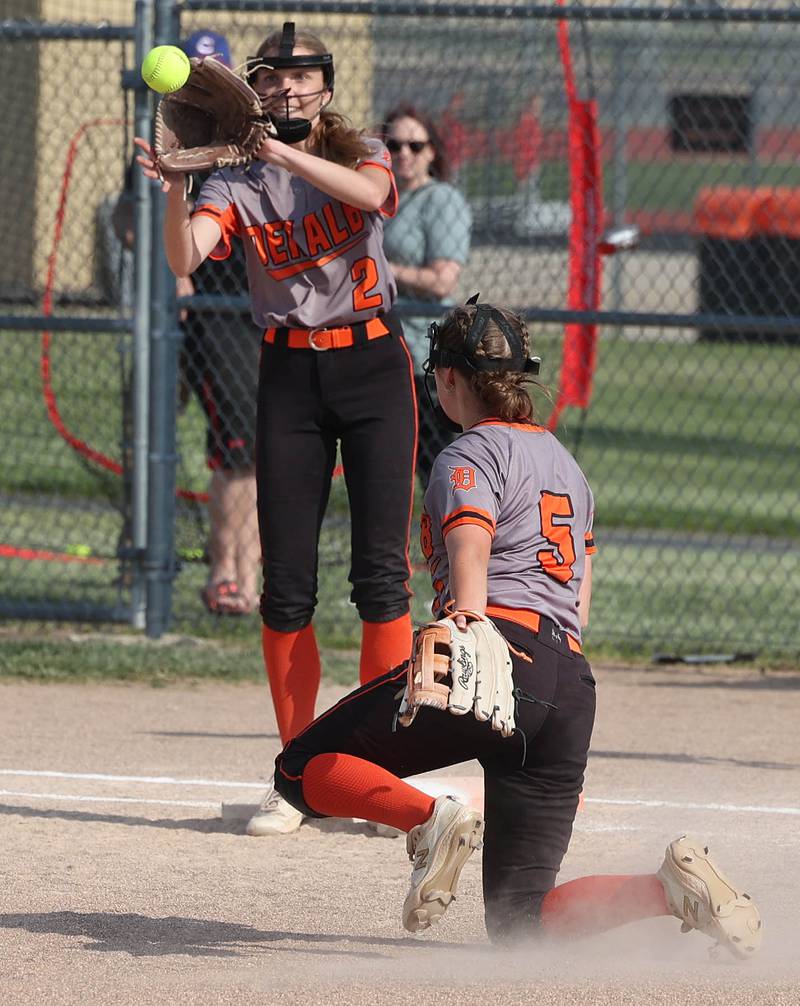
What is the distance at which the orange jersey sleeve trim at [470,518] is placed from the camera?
3352mm

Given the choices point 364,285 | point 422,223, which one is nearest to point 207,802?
point 364,285

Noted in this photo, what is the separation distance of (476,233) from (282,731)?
17.3 feet

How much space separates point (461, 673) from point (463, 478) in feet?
1.41

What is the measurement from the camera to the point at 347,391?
185 inches

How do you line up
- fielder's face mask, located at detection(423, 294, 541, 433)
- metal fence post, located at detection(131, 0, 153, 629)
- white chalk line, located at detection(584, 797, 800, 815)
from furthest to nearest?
metal fence post, located at detection(131, 0, 153, 629) → white chalk line, located at detection(584, 797, 800, 815) → fielder's face mask, located at detection(423, 294, 541, 433)

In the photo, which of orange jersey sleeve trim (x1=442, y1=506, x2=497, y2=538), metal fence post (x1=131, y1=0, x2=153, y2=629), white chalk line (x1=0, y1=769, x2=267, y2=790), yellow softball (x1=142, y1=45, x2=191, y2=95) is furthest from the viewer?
metal fence post (x1=131, y1=0, x2=153, y2=629)

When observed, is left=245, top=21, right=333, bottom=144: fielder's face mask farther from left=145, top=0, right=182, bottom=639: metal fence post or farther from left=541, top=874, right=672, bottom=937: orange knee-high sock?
left=145, top=0, right=182, bottom=639: metal fence post

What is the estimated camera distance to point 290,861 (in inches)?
176

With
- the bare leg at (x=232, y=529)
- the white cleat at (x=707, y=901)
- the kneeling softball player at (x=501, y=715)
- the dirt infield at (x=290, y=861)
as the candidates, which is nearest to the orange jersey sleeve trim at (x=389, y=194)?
the kneeling softball player at (x=501, y=715)

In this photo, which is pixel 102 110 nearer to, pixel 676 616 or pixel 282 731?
pixel 676 616

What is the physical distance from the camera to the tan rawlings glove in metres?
3.21

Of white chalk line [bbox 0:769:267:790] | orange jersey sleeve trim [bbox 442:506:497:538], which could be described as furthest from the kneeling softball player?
white chalk line [bbox 0:769:267:790]

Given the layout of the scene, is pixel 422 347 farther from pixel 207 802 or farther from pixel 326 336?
pixel 207 802

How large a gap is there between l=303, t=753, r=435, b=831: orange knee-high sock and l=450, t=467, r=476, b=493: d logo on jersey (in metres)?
0.62
